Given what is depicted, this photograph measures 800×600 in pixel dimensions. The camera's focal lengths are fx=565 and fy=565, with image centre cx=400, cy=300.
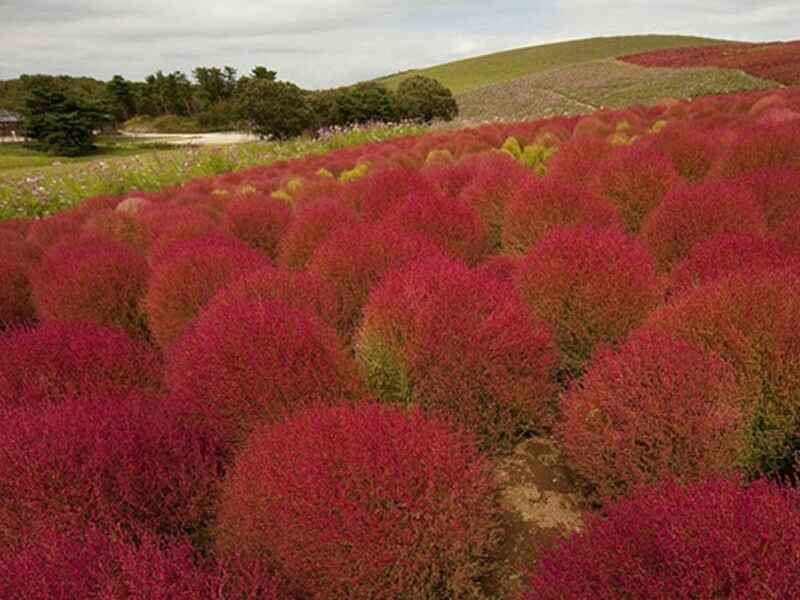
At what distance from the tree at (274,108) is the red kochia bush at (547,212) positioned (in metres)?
27.0

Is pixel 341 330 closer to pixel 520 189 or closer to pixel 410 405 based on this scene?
pixel 410 405

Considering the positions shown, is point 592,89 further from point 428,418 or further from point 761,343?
point 428,418

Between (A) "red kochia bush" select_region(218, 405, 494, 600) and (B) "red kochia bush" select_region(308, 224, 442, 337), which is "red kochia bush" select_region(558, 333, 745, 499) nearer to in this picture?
(A) "red kochia bush" select_region(218, 405, 494, 600)

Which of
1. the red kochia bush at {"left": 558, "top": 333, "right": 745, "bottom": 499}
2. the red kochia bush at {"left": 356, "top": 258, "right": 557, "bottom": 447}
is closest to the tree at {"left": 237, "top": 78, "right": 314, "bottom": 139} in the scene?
the red kochia bush at {"left": 356, "top": 258, "right": 557, "bottom": 447}

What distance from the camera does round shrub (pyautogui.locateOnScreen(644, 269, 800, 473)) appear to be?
8.16 feet

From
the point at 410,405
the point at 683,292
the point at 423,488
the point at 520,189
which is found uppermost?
the point at 520,189

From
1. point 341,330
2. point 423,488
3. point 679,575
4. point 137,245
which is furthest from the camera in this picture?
point 137,245

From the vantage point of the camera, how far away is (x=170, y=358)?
10.8 feet

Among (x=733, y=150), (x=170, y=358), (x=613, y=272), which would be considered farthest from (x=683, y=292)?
(x=733, y=150)

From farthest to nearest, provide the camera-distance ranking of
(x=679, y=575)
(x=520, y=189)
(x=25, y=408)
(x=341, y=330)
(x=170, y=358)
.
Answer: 1. (x=520, y=189)
2. (x=341, y=330)
3. (x=170, y=358)
4. (x=25, y=408)
5. (x=679, y=575)

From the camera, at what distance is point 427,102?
3597cm

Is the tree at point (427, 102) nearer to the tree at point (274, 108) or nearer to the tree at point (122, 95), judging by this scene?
the tree at point (274, 108)

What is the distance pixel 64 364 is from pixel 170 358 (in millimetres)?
550

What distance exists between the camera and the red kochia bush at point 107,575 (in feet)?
4.97
